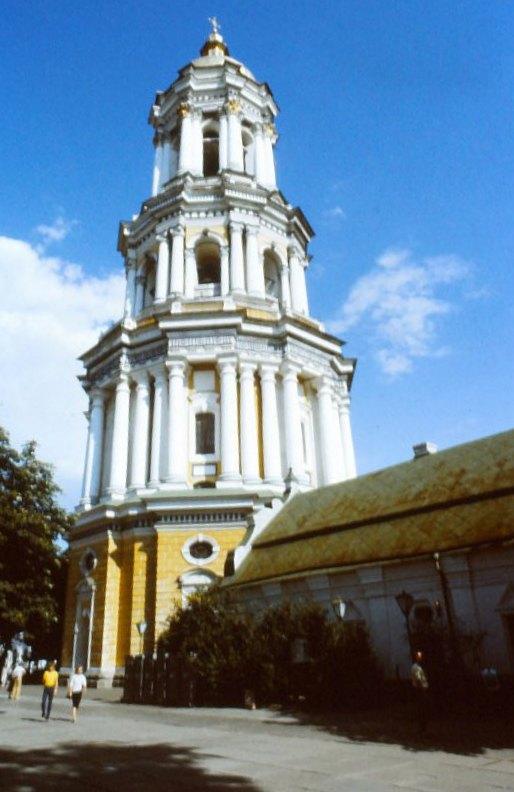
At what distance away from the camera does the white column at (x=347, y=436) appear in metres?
36.1

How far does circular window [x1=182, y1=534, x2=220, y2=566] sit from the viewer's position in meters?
26.9

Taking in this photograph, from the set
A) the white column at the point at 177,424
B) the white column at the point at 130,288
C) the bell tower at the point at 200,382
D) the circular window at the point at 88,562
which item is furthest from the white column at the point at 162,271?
the circular window at the point at 88,562

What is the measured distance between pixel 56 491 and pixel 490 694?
2393cm

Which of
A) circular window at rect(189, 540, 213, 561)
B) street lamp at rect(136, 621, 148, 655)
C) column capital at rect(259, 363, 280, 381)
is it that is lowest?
street lamp at rect(136, 621, 148, 655)

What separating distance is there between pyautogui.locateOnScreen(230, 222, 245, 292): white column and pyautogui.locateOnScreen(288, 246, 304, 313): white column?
4.28 metres

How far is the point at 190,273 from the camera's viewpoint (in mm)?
36219

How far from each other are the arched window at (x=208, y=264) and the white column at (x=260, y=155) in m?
6.23

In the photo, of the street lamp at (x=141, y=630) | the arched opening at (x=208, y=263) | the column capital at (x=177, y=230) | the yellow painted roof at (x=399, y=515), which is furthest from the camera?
the arched opening at (x=208, y=263)

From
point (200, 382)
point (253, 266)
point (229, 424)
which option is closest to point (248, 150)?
point (253, 266)

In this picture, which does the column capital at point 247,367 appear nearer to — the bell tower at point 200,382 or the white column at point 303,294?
the bell tower at point 200,382

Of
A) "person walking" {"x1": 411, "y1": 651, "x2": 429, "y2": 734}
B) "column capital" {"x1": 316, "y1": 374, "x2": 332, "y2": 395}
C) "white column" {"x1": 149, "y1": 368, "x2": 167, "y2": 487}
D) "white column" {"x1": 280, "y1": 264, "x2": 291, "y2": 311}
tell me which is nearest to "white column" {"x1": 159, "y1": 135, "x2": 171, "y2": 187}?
"white column" {"x1": 280, "y1": 264, "x2": 291, "y2": 311}

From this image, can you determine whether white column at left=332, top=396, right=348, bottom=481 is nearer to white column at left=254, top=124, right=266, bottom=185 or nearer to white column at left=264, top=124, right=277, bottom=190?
white column at left=264, top=124, right=277, bottom=190

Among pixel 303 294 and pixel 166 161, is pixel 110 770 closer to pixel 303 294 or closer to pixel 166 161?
pixel 303 294

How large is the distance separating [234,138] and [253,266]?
1026cm
